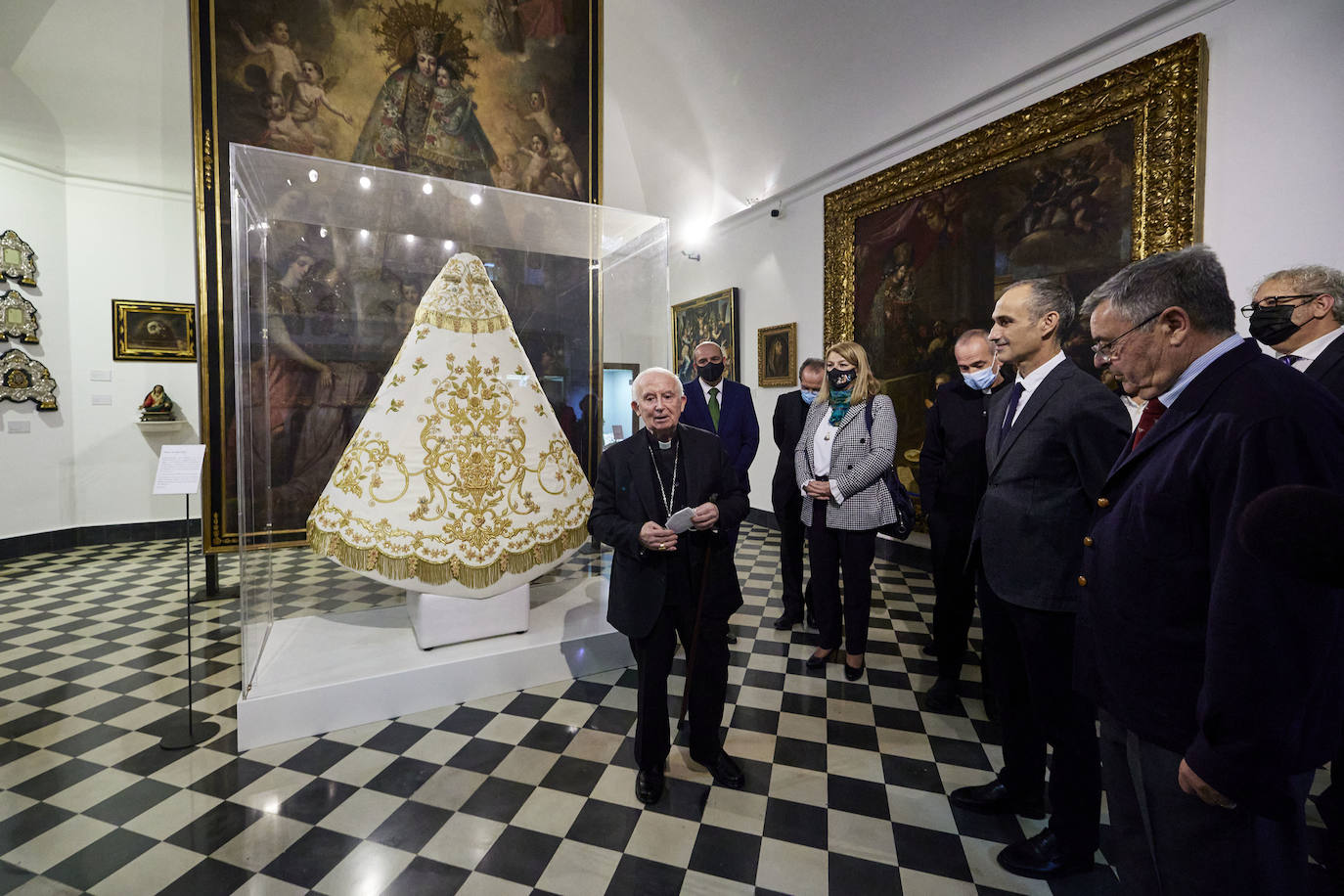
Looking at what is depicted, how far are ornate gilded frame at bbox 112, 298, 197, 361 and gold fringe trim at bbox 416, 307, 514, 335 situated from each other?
6.14 m

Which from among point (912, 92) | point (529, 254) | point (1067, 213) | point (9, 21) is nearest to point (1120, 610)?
point (529, 254)

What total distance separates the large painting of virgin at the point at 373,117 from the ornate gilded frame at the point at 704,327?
366 cm

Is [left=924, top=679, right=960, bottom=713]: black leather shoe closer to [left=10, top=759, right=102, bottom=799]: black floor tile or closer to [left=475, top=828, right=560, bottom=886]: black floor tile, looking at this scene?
[left=475, top=828, right=560, bottom=886]: black floor tile

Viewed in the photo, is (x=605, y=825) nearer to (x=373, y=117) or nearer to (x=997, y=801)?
(x=997, y=801)

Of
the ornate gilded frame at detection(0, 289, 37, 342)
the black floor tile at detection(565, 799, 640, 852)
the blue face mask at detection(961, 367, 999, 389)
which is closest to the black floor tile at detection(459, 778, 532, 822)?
the black floor tile at detection(565, 799, 640, 852)

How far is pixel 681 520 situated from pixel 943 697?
6.97 ft

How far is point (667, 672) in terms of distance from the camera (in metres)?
2.54

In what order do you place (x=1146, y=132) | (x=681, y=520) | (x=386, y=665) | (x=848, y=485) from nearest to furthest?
(x=681, y=520) → (x=386, y=665) → (x=848, y=485) → (x=1146, y=132)

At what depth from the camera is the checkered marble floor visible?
2150 millimetres

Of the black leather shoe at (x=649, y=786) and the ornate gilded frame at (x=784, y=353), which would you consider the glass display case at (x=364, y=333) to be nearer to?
the black leather shoe at (x=649, y=786)

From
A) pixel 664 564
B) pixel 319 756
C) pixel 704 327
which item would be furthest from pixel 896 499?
pixel 704 327

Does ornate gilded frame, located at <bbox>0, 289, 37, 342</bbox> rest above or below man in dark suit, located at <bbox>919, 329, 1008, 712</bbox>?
above

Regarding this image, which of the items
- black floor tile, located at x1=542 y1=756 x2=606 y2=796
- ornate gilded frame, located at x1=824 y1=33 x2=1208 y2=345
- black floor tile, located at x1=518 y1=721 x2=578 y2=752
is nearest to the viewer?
black floor tile, located at x1=542 y1=756 x2=606 y2=796

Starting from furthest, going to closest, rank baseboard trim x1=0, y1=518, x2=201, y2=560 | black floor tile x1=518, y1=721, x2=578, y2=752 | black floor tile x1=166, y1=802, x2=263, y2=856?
baseboard trim x1=0, y1=518, x2=201, y2=560 → black floor tile x1=518, y1=721, x2=578, y2=752 → black floor tile x1=166, y1=802, x2=263, y2=856
